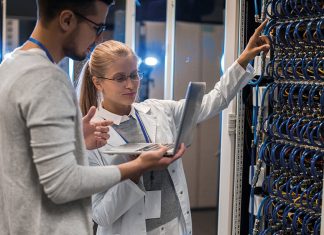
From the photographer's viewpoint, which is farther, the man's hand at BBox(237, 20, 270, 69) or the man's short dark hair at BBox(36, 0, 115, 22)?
the man's hand at BBox(237, 20, 270, 69)

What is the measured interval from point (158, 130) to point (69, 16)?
801 millimetres

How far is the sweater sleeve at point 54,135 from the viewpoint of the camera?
3.16 feet

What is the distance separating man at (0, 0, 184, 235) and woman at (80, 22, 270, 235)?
481 millimetres

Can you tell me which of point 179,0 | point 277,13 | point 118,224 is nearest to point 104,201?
point 118,224

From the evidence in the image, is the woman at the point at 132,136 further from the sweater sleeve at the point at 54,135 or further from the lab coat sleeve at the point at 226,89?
the sweater sleeve at the point at 54,135

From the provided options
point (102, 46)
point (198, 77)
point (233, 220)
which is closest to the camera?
point (102, 46)

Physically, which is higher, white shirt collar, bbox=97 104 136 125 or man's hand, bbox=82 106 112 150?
white shirt collar, bbox=97 104 136 125

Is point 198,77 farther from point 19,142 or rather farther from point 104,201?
point 19,142

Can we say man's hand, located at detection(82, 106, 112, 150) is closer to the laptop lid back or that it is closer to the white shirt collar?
the white shirt collar

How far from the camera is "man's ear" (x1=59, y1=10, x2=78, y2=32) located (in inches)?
40.9

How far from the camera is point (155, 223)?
1655mm

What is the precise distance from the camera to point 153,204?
162 centimetres

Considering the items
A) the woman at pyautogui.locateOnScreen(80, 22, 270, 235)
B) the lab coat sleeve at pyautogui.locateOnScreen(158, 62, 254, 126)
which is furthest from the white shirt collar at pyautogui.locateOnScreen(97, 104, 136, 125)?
the lab coat sleeve at pyautogui.locateOnScreen(158, 62, 254, 126)

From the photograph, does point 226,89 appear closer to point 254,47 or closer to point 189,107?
point 254,47
